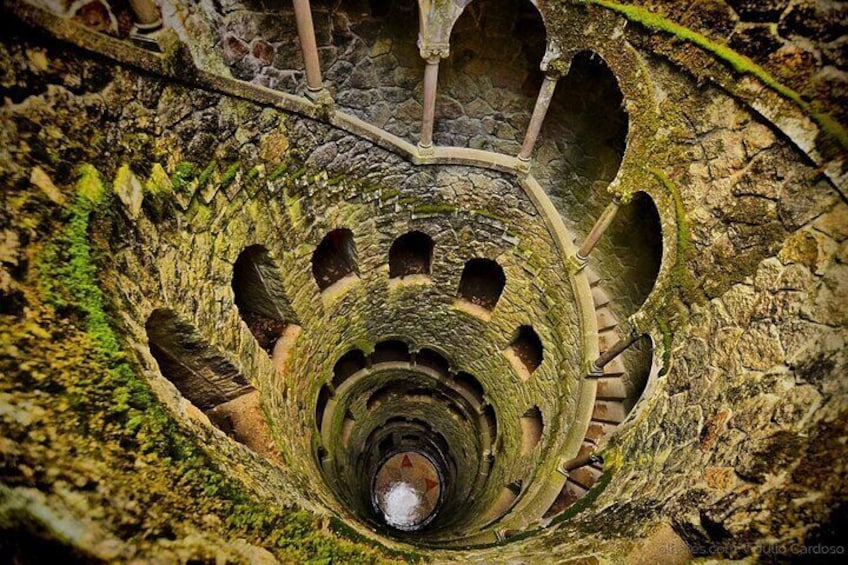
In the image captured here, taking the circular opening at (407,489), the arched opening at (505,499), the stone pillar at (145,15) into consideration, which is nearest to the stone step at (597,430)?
the arched opening at (505,499)

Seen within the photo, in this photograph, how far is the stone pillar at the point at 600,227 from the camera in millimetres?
6424

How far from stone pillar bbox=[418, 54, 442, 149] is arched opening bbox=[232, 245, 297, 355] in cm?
312

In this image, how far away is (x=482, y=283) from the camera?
10461mm

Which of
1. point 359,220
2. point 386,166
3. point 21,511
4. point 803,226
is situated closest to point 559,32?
point 386,166

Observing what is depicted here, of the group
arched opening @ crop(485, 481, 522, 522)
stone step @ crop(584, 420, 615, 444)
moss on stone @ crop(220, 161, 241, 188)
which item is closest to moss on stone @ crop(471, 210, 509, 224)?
stone step @ crop(584, 420, 615, 444)

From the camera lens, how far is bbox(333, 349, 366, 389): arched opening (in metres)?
11.0

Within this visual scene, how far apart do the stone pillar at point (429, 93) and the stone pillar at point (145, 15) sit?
3.27 m

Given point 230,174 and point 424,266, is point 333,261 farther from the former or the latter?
point 230,174

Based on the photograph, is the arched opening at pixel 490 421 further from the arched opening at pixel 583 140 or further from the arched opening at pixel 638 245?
the arched opening at pixel 583 140

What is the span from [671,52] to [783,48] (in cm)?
114

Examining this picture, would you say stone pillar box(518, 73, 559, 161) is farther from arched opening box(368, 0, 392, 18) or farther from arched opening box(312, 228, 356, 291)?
arched opening box(312, 228, 356, 291)

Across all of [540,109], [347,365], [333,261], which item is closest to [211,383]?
[333,261]

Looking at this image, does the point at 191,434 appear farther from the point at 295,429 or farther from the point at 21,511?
the point at 295,429

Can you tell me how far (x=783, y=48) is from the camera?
13.6 feet
